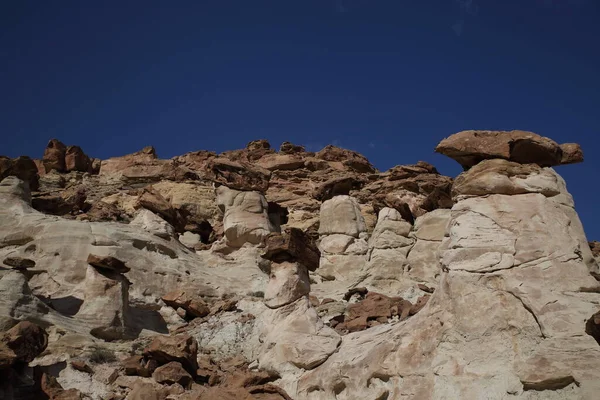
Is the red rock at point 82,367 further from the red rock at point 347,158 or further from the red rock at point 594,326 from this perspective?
the red rock at point 347,158

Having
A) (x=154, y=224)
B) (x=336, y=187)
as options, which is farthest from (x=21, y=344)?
(x=336, y=187)

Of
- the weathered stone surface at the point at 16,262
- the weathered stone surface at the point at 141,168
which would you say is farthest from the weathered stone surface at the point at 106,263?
the weathered stone surface at the point at 141,168

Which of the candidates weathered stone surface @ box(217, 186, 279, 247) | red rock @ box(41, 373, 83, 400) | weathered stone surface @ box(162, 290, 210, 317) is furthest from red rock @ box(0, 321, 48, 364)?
weathered stone surface @ box(217, 186, 279, 247)

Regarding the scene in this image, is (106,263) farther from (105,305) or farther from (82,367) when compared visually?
(82,367)

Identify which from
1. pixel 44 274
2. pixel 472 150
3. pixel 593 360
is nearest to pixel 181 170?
pixel 44 274

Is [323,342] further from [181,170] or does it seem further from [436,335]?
[181,170]

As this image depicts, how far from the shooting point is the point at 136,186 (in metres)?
47.0

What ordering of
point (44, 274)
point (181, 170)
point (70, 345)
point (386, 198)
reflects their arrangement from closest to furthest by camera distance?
point (70, 345) < point (44, 274) < point (386, 198) < point (181, 170)

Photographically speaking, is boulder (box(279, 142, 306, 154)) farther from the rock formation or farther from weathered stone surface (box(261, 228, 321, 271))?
weathered stone surface (box(261, 228, 321, 271))

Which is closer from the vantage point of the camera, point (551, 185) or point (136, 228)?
point (551, 185)

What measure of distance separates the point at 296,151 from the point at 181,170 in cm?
1117

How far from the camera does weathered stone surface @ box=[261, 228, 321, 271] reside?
1180 centimetres

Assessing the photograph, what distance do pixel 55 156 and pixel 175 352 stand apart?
4615cm

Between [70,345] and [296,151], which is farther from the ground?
[296,151]
